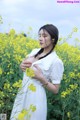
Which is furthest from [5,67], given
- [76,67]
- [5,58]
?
[76,67]

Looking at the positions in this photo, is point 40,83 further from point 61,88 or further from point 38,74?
point 61,88

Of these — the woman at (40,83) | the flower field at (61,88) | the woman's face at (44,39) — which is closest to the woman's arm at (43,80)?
the woman at (40,83)

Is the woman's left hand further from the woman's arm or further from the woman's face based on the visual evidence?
the woman's face

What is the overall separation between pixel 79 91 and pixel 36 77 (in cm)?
117

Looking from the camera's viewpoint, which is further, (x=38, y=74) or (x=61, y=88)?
(x=61, y=88)

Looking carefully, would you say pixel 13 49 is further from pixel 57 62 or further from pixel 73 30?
pixel 57 62

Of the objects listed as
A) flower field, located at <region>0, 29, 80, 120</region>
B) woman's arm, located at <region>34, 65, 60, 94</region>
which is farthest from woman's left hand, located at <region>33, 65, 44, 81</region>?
flower field, located at <region>0, 29, 80, 120</region>

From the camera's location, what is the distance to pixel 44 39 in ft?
9.67

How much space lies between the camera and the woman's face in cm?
295

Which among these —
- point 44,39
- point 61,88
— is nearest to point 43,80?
point 44,39

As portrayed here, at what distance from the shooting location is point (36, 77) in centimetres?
285

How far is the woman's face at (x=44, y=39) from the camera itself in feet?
9.67

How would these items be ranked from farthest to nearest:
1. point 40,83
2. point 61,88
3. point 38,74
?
1. point 61,88
2. point 40,83
3. point 38,74

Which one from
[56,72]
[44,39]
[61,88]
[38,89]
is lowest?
[61,88]
